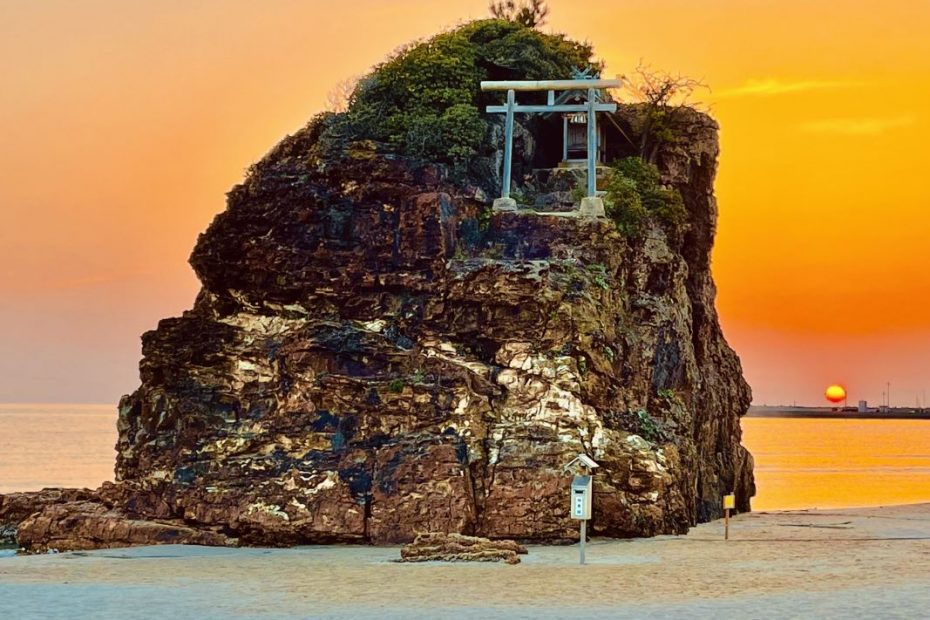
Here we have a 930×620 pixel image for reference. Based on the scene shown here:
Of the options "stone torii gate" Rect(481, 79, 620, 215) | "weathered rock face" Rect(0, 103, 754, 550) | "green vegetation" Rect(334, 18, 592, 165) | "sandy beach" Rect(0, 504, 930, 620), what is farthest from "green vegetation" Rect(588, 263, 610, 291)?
"sandy beach" Rect(0, 504, 930, 620)

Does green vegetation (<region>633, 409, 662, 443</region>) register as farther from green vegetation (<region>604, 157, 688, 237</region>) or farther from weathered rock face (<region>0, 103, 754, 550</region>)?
green vegetation (<region>604, 157, 688, 237</region>)

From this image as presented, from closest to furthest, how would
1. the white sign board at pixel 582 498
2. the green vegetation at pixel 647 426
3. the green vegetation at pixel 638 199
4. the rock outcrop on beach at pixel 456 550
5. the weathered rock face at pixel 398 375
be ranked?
the white sign board at pixel 582 498 → the rock outcrop on beach at pixel 456 550 → the weathered rock face at pixel 398 375 → the green vegetation at pixel 647 426 → the green vegetation at pixel 638 199

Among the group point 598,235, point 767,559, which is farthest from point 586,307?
point 767,559

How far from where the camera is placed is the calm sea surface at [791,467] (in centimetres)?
7306

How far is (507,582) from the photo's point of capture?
85.3 ft

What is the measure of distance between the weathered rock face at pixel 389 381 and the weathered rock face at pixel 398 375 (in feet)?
0.16

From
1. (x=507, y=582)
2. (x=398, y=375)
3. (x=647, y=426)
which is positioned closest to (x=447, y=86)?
(x=398, y=375)

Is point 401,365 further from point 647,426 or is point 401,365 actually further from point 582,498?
point 582,498

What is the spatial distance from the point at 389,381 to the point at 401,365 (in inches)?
21.5

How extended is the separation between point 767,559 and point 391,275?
11.7 meters

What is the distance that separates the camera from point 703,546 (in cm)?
3238

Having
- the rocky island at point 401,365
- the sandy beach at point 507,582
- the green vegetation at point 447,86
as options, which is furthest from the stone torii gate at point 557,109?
the sandy beach at point 507,582

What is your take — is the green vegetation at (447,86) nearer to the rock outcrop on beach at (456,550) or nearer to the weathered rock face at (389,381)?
the weathered rock face at (389,381)

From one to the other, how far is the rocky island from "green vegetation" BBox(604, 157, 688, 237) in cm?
10
